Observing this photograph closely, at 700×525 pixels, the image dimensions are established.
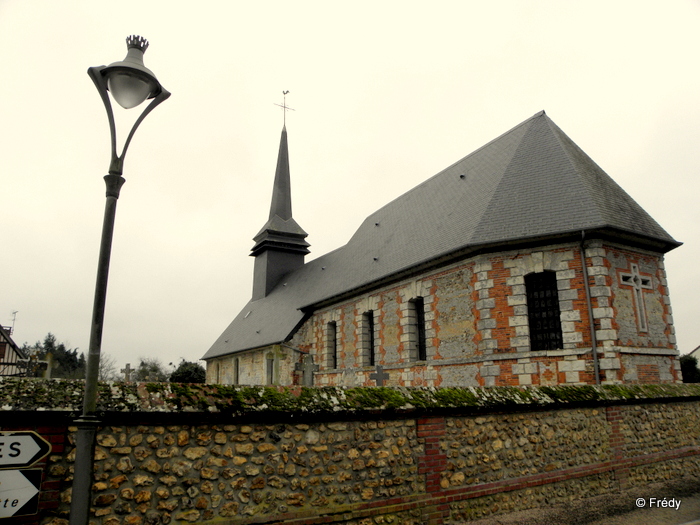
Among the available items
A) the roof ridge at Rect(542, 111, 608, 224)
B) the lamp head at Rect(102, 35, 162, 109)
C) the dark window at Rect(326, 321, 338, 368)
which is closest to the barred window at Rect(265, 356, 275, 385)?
the dark window at Rect(326, 321, 338, 368)

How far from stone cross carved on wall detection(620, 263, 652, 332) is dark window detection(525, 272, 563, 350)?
5.58ft

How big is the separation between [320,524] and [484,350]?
880cm

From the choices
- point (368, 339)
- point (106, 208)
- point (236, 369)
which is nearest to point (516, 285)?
point (368, 339)

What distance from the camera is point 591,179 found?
47.1 ft

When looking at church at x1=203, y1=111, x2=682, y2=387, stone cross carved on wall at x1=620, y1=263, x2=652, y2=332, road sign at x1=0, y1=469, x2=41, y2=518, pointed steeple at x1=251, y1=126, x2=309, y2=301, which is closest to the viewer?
road sign at x1=0, y1=469, x2=41, y2=518

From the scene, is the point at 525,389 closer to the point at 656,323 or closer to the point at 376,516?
the point at 376,516

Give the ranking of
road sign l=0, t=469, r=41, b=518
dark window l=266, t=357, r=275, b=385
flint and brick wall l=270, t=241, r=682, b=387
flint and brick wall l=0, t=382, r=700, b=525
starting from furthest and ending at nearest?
1. dark window l=266, t=357, r=275, b=385
2. flint and brick wall l=270, t=241, r=682, b=387
3. flint and brick wall l=0, t=382, r=700, b=525
4. road sign l=0, t=469, r=41, b=518

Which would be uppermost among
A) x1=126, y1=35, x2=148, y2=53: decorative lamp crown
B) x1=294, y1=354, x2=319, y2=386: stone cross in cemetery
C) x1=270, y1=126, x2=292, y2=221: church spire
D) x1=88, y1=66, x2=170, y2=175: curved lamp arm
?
x1=270, y1=126, x2=292, y2=221: church spire

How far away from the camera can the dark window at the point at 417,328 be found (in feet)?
52.1

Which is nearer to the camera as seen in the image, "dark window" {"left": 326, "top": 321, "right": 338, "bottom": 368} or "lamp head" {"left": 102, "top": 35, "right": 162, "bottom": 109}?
"lamp head" {"left": 102, "top": 35, "right": 162, "bottom": 109}

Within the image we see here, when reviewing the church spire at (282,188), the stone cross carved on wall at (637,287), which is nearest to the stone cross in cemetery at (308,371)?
the stone cross carved on wall at (637,287)

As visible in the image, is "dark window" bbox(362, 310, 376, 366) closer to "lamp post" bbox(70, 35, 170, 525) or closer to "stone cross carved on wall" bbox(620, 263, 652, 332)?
"stone cross carved on wall" bbox(620, 263, 652, 332)

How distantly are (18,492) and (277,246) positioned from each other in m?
30.1

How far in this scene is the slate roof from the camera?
42.0ft
